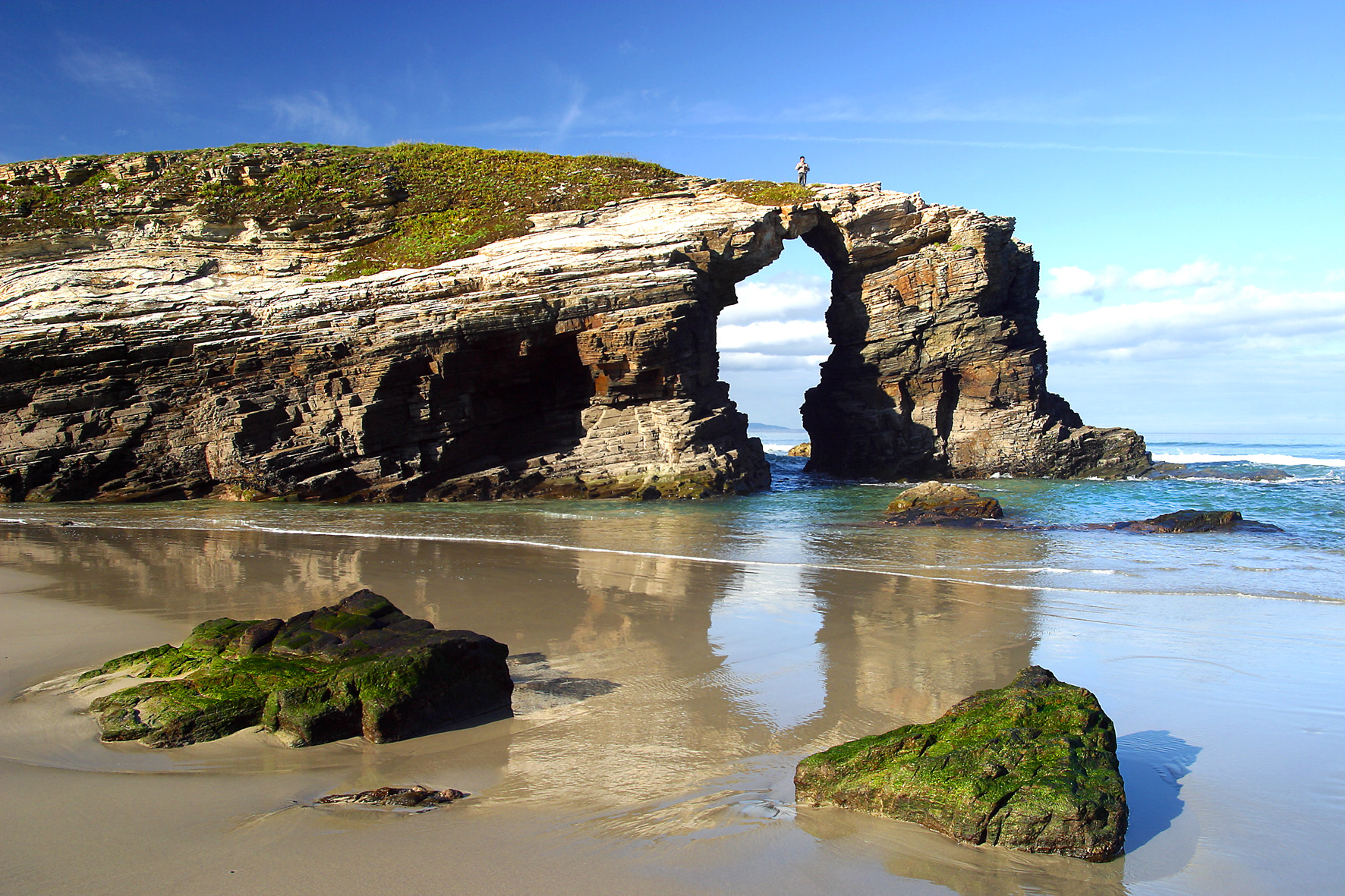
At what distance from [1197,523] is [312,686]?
16.7 metres

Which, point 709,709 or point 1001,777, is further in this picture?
point 709,709

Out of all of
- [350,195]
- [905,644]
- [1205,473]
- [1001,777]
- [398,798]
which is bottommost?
[905,644]

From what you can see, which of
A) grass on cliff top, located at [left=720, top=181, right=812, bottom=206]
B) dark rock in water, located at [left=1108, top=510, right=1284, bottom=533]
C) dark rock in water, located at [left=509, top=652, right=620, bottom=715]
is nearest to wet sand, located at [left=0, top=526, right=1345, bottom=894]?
dark rock in water, located at [left=509, top=652, right=620, bottom=715]

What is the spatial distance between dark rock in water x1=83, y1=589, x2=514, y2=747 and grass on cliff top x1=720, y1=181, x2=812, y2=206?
935 inches

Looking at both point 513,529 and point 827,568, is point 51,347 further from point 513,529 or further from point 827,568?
point 827,568

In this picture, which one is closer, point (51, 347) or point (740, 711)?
point (740, 711)

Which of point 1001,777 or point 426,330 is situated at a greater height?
point 426,330

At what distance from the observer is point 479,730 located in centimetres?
445

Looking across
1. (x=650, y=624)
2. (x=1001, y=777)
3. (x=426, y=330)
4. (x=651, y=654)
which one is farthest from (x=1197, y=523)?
(x=426, y=330)

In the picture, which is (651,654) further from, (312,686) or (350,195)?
(350,195)

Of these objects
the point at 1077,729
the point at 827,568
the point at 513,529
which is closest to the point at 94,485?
the point at 513,529

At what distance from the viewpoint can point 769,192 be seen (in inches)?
1077

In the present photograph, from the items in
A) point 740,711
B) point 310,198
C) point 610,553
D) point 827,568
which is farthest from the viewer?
point 310,198

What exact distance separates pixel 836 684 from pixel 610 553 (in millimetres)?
6990
